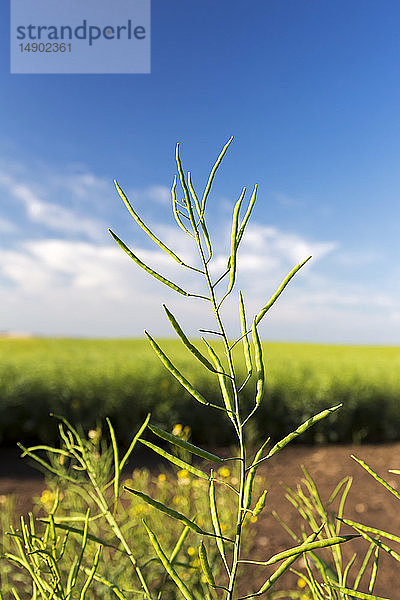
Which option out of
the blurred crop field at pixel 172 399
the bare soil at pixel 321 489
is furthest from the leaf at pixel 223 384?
the blurred crop field at pixel 172 399

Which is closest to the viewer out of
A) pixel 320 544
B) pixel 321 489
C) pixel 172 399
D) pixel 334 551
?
pixel 320 544

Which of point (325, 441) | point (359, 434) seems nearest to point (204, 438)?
point (325, 441)

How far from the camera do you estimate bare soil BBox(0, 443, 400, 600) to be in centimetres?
270

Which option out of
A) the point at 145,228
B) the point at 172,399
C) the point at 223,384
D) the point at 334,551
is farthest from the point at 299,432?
the point at 172,399

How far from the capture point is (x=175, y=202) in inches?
17.4

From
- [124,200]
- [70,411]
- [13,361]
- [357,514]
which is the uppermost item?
[124,200]

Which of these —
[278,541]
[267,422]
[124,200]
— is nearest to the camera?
[124,200]

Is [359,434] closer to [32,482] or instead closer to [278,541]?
[278,541]

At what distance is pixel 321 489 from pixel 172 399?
1939 mm

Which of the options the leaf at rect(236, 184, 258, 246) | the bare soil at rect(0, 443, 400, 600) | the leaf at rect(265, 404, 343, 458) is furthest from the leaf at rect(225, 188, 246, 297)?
the bare soil at rect(0, 443, 400, 600)

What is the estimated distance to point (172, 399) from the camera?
17.5ft

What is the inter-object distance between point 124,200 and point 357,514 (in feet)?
11.8

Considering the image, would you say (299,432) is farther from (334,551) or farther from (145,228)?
(334,551)

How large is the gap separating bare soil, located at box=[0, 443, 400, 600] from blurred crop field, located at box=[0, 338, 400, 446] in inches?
15.1
